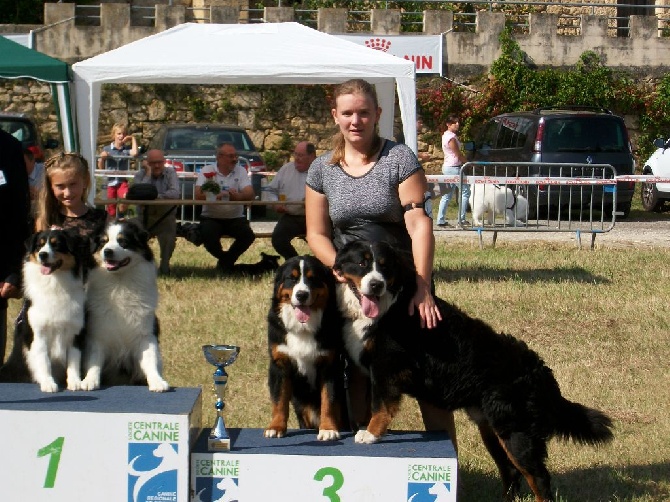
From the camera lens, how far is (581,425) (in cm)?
465

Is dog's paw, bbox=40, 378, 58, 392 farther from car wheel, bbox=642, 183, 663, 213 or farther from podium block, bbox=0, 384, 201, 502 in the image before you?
car wheel, bbox=642, 183, 663, 213

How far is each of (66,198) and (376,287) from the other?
163 centimetres

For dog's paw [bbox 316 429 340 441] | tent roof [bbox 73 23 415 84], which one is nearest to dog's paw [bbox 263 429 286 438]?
dog's paw [bbox 316 429 340 441]

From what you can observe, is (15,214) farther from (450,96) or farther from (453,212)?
(450,96)

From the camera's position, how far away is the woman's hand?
4312 mm

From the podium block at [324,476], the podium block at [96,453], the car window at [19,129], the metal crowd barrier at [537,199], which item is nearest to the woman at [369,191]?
the podium block at [324,476]

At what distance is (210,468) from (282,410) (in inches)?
17.3

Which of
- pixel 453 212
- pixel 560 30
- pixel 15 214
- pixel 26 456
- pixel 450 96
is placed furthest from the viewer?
pixel 560 30

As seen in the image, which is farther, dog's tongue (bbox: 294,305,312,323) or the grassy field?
the grassy field

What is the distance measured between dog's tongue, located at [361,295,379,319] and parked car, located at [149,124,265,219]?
1191 centimetres

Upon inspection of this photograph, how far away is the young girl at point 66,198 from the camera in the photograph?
475 cm

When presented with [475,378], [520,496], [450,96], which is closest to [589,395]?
[520,496]

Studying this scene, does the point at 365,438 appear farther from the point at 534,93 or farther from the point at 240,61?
the point at 534,93

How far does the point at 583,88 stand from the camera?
77.1 ft
